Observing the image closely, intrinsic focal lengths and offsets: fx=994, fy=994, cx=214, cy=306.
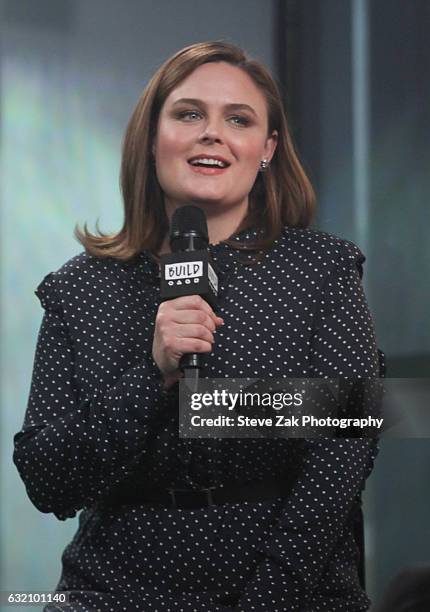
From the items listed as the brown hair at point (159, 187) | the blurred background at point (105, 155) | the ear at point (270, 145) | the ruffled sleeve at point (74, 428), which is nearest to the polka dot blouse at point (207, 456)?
the ruffled sleeve at point (74, 428)

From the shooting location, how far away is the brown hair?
1646 mm

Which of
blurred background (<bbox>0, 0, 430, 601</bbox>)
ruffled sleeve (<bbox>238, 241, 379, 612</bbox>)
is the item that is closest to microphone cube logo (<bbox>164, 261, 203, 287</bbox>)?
ruffled sleeve (<bbox>238, 241, 379, 612</bbox>)

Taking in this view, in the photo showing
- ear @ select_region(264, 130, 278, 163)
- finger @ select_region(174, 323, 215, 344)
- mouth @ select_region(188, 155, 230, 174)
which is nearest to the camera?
finger @ select_region(174, 323, 215, 344)

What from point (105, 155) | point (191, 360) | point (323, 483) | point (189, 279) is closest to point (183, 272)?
point (189, 279)

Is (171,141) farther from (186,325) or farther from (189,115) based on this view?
(186,325)

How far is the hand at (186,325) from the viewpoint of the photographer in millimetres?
1249

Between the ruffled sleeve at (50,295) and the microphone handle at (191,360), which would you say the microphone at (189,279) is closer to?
the microphone handle at (191,360)

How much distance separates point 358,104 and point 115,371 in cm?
113

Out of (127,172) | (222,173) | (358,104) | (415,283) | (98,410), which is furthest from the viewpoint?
(358,104)

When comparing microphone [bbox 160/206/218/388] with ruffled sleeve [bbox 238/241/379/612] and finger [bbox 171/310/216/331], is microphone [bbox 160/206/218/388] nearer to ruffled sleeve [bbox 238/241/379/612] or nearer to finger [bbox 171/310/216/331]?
finger [bbox 171/310/216/331]

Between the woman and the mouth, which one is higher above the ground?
the mouth

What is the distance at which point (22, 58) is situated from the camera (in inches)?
91.9

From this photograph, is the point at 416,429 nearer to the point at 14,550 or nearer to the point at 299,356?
the point at 299,356

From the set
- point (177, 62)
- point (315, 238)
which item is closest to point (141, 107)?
point (177, 62)
